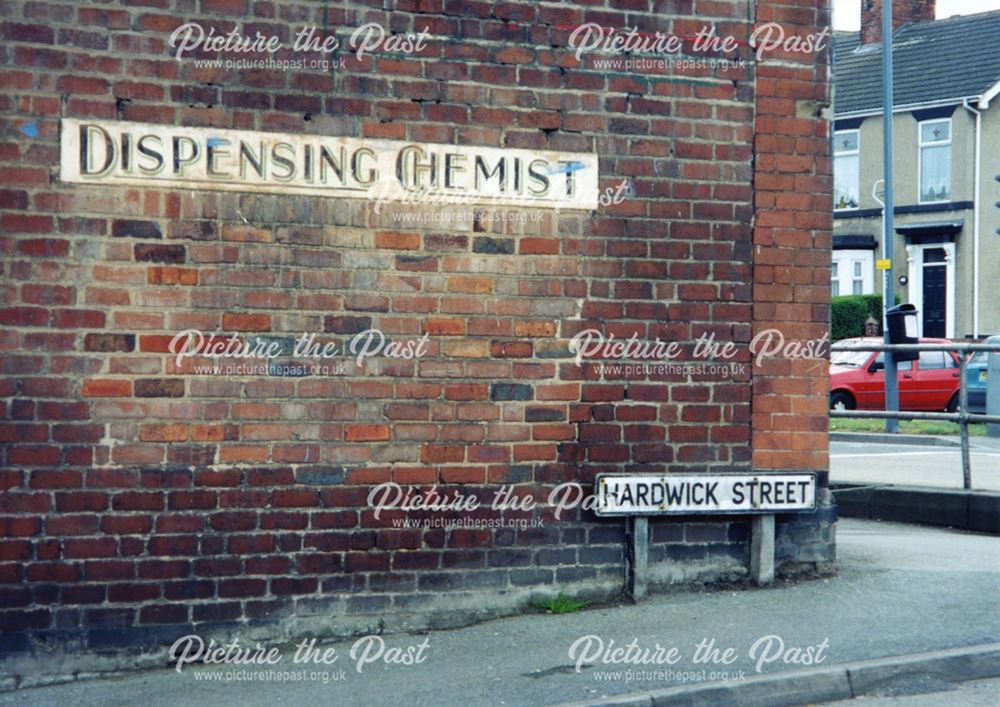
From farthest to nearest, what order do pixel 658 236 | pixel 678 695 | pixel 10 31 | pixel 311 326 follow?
pixel 658 236 → pixel 311 326 → pixel 10 31 → pixel 678 695

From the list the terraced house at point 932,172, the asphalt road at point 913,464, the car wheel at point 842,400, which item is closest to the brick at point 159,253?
the asphalt road at point 913,464

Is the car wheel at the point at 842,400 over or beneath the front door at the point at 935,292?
beneath

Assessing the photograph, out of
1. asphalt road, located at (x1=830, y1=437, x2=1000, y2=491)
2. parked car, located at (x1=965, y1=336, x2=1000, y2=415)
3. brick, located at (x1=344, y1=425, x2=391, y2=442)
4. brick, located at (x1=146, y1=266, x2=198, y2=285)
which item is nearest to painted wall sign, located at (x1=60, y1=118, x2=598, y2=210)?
brick, located at (x1=146, y1=266, x2=198, y2=285)

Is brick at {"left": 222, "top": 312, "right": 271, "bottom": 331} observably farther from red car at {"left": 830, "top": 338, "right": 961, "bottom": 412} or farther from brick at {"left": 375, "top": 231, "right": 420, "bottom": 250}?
red car at {"left": 830, "top": 338, "right": 961, "bottom": 412}

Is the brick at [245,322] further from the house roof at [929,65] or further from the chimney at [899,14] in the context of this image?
the chimney at [899,14]

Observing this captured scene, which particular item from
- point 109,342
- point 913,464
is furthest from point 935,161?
point 109,342

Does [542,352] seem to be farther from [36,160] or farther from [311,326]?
[36,160]

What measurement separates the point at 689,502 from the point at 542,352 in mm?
1306

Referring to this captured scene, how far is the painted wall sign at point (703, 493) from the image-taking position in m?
7.43

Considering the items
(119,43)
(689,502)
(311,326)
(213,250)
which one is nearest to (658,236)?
(689,502)

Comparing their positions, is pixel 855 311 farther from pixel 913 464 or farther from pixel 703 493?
pixel 703 493

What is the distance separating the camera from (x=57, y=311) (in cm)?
656

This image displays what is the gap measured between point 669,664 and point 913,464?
8.95 meters

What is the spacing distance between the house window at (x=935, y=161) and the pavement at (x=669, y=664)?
2972 cm
